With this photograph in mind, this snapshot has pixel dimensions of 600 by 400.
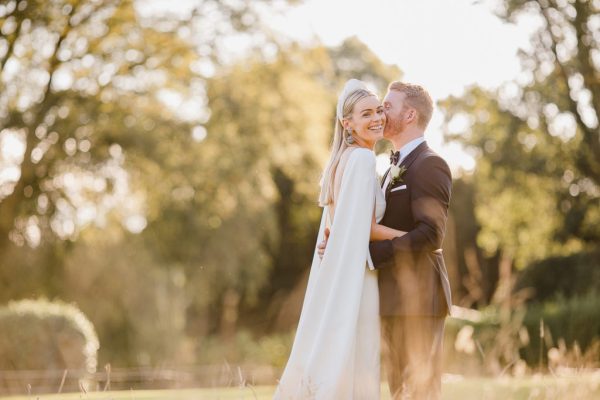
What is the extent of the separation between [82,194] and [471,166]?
1038 centimetres

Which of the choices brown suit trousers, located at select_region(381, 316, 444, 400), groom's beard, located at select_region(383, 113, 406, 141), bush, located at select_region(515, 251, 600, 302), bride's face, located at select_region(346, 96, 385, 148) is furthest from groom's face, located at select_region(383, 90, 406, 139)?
bush, located at select_region(515, 251, 600, 302)

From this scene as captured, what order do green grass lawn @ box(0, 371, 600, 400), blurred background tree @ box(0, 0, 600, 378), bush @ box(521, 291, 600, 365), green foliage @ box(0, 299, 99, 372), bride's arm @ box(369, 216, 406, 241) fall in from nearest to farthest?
bride's arm @ box(369, 216, 406, 241), green grass lawn @ box(0, 371, 600, 400), green foliage @ box(0, 299, 99, 372), bush @ box(521, 291, 600, 365), blurred background tree @ box(0, 0, 600, 378)

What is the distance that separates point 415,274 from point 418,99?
0.89 m

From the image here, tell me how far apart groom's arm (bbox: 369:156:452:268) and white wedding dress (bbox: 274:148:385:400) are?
0.34 feet

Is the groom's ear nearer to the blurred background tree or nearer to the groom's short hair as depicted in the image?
the groom's short hair

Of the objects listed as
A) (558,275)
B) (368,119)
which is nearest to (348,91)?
(368,119)

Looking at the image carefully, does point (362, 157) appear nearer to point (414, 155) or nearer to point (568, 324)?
point (414, 155)

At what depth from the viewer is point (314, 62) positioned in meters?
20.4

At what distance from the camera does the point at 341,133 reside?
4562 millimetres

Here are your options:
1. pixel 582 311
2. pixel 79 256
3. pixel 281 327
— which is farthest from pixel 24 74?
pixel 281 327

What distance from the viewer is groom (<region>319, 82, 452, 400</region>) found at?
4.28 meters

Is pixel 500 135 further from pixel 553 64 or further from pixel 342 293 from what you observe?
pixel 342 293

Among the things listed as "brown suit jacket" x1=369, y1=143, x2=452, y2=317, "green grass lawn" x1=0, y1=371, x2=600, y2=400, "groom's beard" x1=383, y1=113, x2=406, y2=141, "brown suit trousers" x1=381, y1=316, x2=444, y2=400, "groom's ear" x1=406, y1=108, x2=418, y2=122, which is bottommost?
"green grass lawn" x1=0, y1=371, x2=600, y2=400

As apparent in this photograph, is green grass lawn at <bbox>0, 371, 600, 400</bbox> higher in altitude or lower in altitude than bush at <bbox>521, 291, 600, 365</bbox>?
A: higher
